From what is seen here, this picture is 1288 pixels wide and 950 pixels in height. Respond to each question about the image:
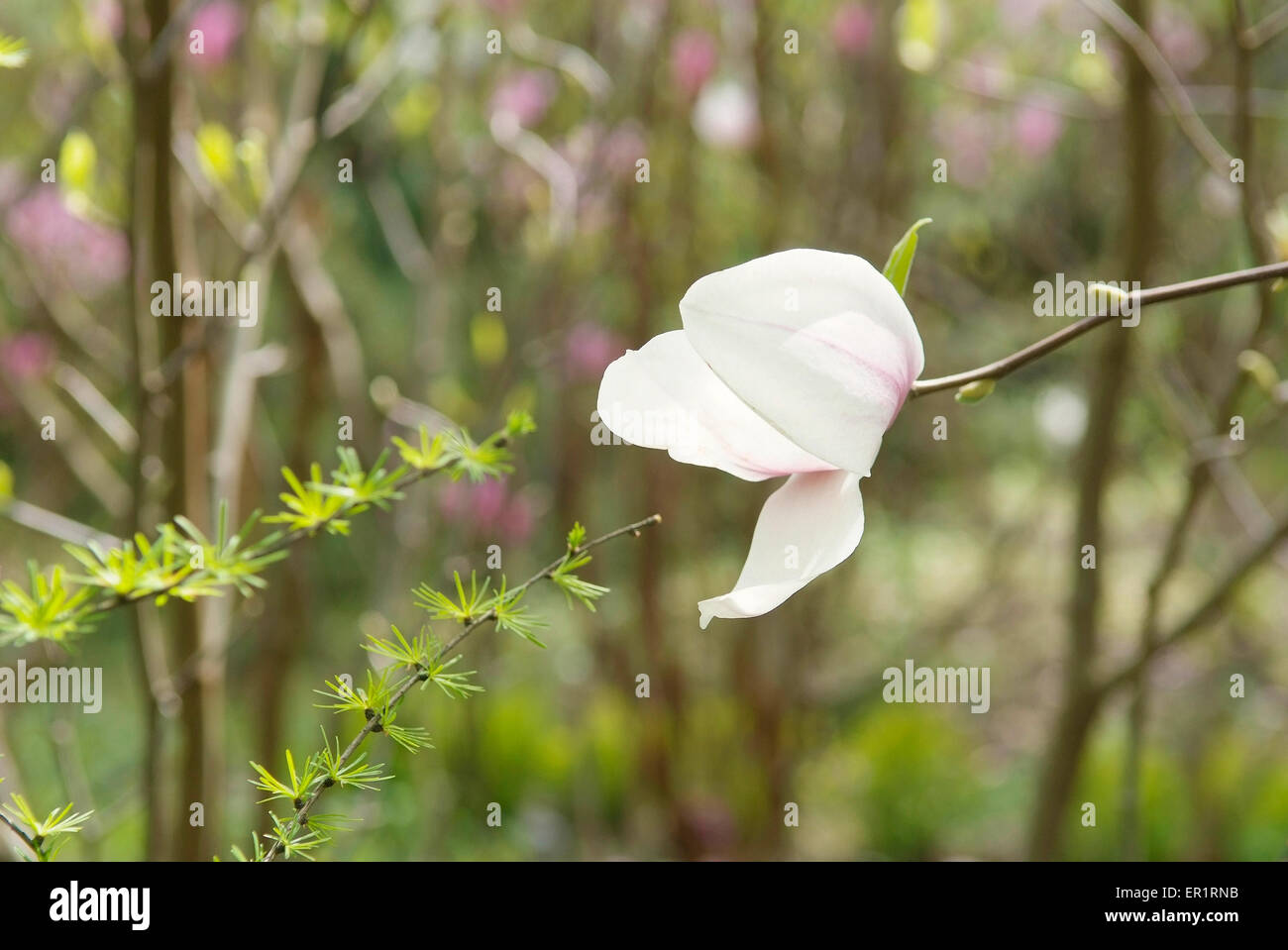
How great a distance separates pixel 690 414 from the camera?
0.39 metres

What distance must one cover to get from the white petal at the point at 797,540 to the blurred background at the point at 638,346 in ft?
1.95

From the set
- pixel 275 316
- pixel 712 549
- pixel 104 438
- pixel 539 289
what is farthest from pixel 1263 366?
pixel 275 316

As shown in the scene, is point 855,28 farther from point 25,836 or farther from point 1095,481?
point 25,836

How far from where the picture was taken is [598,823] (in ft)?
7.04

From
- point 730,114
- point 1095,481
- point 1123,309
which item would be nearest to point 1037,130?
point 730,114

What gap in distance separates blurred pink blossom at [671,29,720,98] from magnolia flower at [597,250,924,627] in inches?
61.3

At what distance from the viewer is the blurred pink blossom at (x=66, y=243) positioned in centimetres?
170

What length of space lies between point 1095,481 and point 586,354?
3.48 feet

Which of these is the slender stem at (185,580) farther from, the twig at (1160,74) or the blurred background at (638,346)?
the twig at (1160,74)

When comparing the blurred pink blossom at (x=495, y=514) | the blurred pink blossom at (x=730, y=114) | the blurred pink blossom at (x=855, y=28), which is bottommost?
the blurred pink blossom at (x=495, y=514)

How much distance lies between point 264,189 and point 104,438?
2.03 meters

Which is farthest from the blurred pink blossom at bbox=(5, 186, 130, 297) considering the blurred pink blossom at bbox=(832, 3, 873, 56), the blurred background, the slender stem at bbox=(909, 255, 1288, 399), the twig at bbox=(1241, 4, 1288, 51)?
the slender stem at bbox=(909, 255, 1288, 399)

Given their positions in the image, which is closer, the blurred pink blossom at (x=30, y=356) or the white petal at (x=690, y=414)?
the white petal at (x=690, y=414)

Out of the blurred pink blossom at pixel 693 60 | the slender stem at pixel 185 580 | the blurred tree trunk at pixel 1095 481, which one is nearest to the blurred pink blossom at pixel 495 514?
the blurred pink blossom at pixel 693 60
